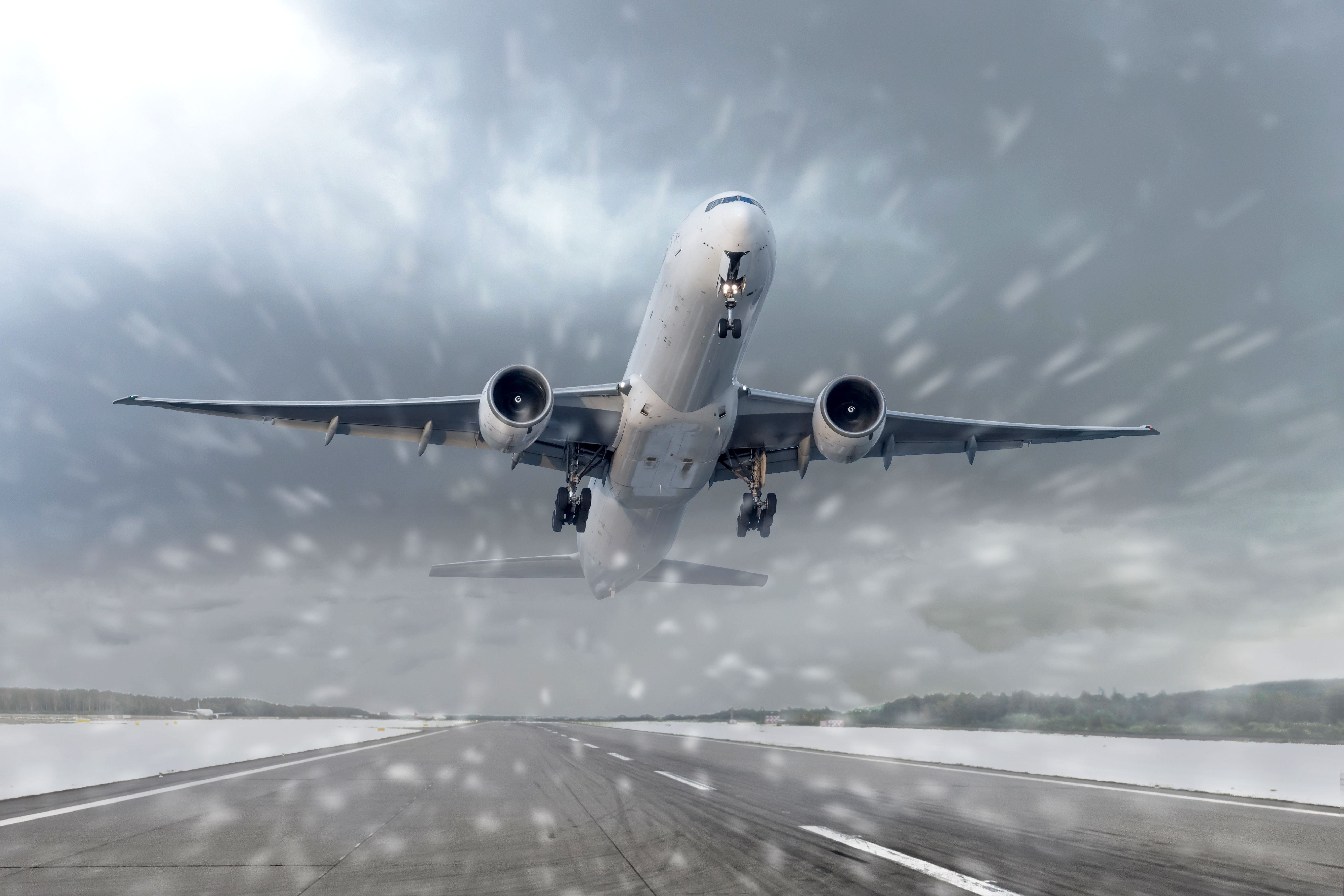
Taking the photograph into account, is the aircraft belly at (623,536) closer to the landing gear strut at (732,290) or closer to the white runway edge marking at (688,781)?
the white runway edge marking at (688,781)

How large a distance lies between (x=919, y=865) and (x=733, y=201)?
13.4 metres

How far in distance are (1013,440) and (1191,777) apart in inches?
446

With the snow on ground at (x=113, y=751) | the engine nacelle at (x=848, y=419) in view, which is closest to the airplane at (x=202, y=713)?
the snow on ground at (x=113, y=751)

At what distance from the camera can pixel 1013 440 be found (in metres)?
24.8

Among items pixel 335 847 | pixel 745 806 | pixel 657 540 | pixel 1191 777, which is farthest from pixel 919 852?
pixel 657 540

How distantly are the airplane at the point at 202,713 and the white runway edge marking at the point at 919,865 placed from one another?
9043cm

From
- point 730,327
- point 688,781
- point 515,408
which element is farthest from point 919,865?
point 515,408

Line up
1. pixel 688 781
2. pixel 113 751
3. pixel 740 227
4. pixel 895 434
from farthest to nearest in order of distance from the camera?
pixel 895 434 → pixel 113 751 → pixel 688 781 → pixel 740 227

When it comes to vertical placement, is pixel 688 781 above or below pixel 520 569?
below

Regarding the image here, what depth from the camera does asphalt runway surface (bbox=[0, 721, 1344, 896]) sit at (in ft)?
22.2

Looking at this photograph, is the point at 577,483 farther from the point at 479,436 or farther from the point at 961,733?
the point at 961,733

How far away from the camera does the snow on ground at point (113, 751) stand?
46.2 feet

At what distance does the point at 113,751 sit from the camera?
17094 mm

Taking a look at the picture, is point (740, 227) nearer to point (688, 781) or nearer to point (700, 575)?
Result: point (688, 781)
